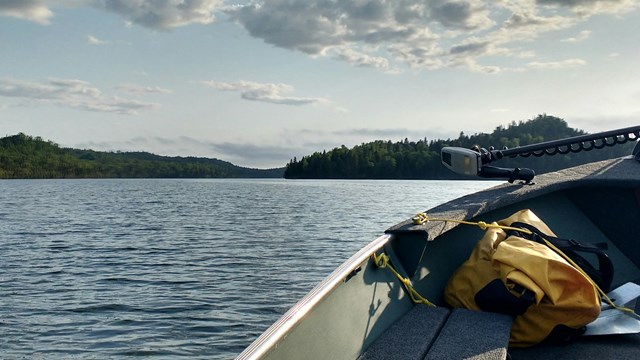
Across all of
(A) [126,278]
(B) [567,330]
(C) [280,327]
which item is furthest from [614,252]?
(A) [126,278]

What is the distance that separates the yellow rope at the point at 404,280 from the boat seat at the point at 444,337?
0.10m

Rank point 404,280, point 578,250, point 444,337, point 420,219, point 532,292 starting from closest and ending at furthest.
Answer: point 444,337 → point 532,292 → point 404,280 → point 420,219 → point 578,250

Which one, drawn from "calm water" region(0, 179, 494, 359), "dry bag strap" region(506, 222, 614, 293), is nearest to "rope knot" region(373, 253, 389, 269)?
"dry bag strap" region(506, 222, 614, 293)

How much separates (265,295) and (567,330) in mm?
8657

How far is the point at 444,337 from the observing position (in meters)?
2.51

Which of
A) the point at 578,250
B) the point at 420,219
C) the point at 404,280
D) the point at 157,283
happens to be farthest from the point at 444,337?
the point at 157,283

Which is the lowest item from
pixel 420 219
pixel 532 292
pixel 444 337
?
pixel 444 337

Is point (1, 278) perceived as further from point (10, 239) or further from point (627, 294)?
point (627, 294)

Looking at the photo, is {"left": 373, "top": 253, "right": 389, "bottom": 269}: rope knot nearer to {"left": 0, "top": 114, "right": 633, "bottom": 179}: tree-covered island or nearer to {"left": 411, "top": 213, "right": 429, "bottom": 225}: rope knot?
{"left": 411, "top": 213, "right": 429, "bottom": 225}: rope knot

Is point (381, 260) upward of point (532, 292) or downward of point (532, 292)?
upward

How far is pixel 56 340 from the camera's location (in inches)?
345

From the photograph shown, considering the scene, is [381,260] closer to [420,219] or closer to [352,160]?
[420,219]

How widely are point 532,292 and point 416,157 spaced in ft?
358

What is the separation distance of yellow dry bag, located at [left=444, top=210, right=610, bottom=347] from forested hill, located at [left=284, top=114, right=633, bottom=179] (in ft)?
272
